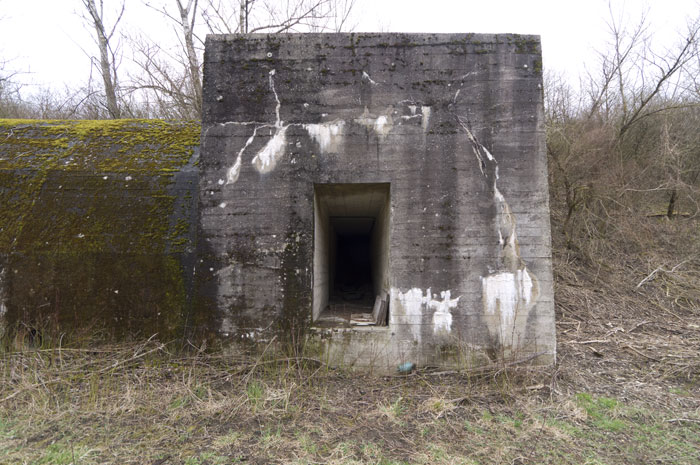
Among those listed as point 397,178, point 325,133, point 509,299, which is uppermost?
point 325,133

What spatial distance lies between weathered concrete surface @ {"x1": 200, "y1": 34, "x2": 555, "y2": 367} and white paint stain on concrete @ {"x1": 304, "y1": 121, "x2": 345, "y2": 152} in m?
0.02

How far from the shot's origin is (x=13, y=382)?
368 centimetres

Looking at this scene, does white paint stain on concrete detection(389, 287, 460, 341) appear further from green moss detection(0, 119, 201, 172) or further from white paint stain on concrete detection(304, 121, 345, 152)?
green moss detection(0, 119, 201, 172)

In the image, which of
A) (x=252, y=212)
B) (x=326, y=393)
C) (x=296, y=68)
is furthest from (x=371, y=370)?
(x=296, y=68)

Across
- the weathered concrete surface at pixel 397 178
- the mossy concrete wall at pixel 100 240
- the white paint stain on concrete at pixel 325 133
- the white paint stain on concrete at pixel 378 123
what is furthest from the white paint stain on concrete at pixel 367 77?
the mossy concrete wall at pixel 100 240

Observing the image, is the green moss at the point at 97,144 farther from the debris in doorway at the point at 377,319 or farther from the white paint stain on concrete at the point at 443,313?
the white paint stain on concrete at the point at 443,313

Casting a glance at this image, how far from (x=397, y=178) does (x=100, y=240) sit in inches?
136

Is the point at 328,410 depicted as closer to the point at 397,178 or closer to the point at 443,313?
the point at 443,313

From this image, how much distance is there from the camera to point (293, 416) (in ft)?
10.9

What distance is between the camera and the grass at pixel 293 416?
277 cm

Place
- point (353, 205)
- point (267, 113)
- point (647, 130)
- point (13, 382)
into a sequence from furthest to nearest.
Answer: point (647, 130) < point (353, 205) < point (267, 113) < point (13, 382)

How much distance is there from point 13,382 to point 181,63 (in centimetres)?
991

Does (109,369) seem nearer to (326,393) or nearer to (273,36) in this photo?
(326,393)

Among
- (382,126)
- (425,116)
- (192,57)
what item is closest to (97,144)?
(382,126)
